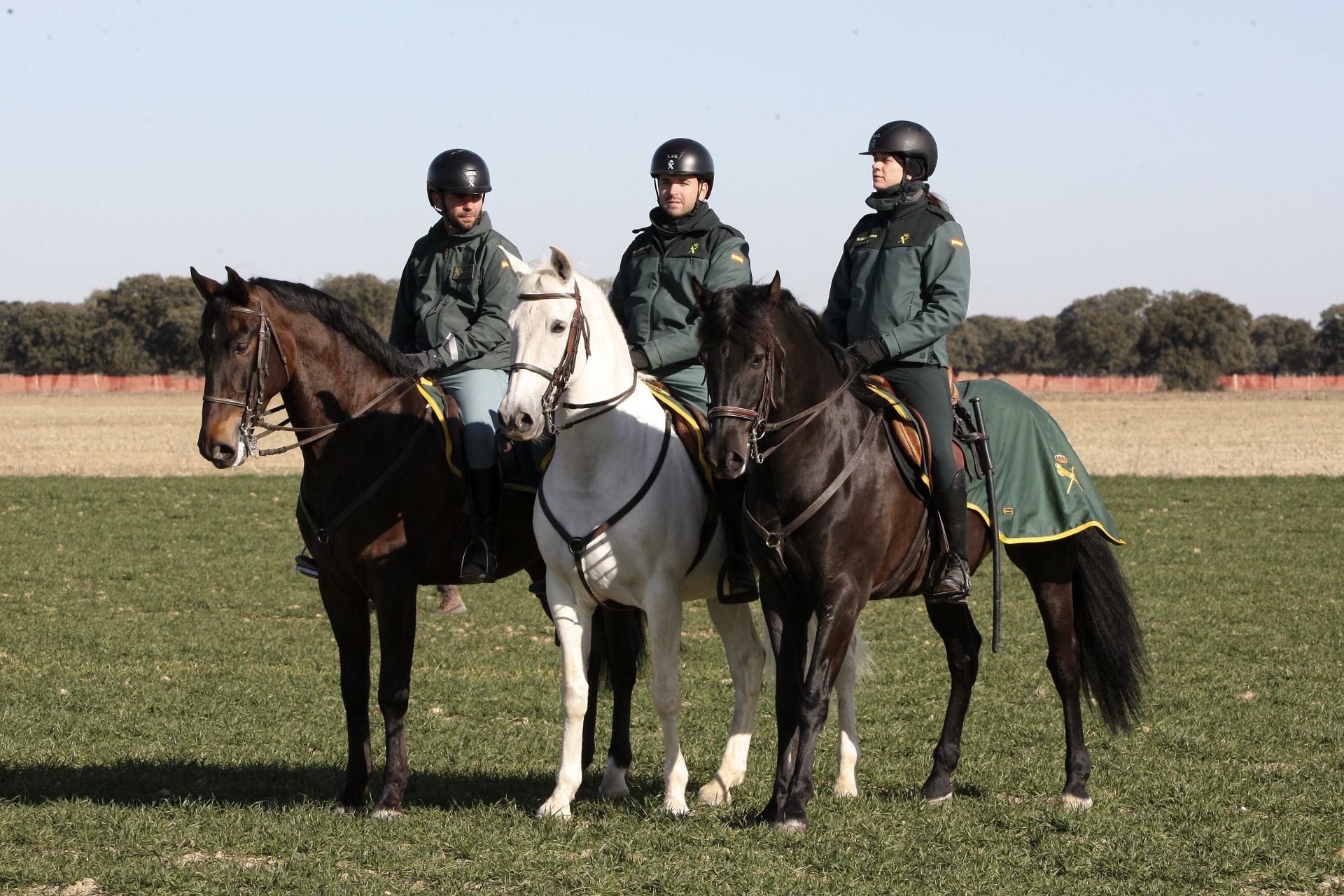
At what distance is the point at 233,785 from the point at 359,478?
83.4 inches

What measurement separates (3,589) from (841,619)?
12.1 meters

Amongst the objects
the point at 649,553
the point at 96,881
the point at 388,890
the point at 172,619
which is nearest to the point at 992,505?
the point at 649,553

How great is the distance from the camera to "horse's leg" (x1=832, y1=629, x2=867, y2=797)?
295 inches

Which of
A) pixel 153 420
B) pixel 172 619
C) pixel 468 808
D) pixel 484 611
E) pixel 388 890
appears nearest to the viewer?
pixel 388 890

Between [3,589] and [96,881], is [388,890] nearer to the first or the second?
[96,881]

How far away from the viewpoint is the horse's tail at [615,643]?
7570 mm

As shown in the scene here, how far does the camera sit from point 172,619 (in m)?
13.8

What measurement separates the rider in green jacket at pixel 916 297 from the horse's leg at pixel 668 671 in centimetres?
144

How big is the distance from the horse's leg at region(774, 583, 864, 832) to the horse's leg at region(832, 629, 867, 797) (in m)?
1.01

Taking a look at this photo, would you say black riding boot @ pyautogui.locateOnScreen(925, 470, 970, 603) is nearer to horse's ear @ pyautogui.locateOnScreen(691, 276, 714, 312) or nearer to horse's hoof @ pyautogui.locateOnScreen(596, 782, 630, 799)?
horse's ear @ pyautogui.locateOnScreen(691, 276, 714, 312)

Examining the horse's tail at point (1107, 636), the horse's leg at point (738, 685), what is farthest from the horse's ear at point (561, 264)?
the horse's tail at point (1107, 636)

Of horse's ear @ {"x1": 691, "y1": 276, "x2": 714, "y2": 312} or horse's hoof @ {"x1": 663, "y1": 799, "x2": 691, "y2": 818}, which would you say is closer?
horse's ear @ {"x1": 691, "y1": 276, "x2": 714, "y2": 312}

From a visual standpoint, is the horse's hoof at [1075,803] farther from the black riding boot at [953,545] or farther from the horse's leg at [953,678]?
the black riding boot at [953,545]

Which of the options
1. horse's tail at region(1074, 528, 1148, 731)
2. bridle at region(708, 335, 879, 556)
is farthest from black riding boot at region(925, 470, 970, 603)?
horse's tail at region(1074, 528, 1148, 731)
